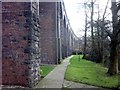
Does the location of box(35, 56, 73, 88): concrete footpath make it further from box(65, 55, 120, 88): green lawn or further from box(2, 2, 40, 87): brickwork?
box(2, 2, 40, 87): brickwork

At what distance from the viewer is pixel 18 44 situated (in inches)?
350

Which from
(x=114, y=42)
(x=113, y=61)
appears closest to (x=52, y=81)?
(x=113, y=61)

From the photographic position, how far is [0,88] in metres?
8.43

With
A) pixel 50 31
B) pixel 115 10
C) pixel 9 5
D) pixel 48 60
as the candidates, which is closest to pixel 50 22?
pixel 50 31

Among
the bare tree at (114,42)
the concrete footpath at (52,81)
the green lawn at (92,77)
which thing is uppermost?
the bare tree at (114,42)

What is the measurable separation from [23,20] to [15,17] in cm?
34

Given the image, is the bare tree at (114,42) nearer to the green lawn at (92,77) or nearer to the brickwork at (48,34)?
the green lawn at (92,77)

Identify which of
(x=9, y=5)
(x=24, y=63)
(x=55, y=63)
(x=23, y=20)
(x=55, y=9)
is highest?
(x=55, y=9)

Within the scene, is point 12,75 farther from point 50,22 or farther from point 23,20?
point 50,22

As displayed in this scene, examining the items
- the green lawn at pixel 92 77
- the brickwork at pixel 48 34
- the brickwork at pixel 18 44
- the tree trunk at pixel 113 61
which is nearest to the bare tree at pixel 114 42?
the tree trunk at pixel 113 61

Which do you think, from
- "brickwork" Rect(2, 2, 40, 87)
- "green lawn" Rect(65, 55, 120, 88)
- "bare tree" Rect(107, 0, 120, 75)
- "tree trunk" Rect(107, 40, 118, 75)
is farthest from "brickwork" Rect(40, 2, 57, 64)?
"brickwork" Rect(2, 2, 40, 87)

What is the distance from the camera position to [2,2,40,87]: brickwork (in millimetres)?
8812

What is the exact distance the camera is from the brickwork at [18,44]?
8.81 m

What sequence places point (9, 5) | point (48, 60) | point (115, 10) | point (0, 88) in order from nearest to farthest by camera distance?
point (0, 88) < point (9, 5) < point (115, 10) < point (48, 60)
